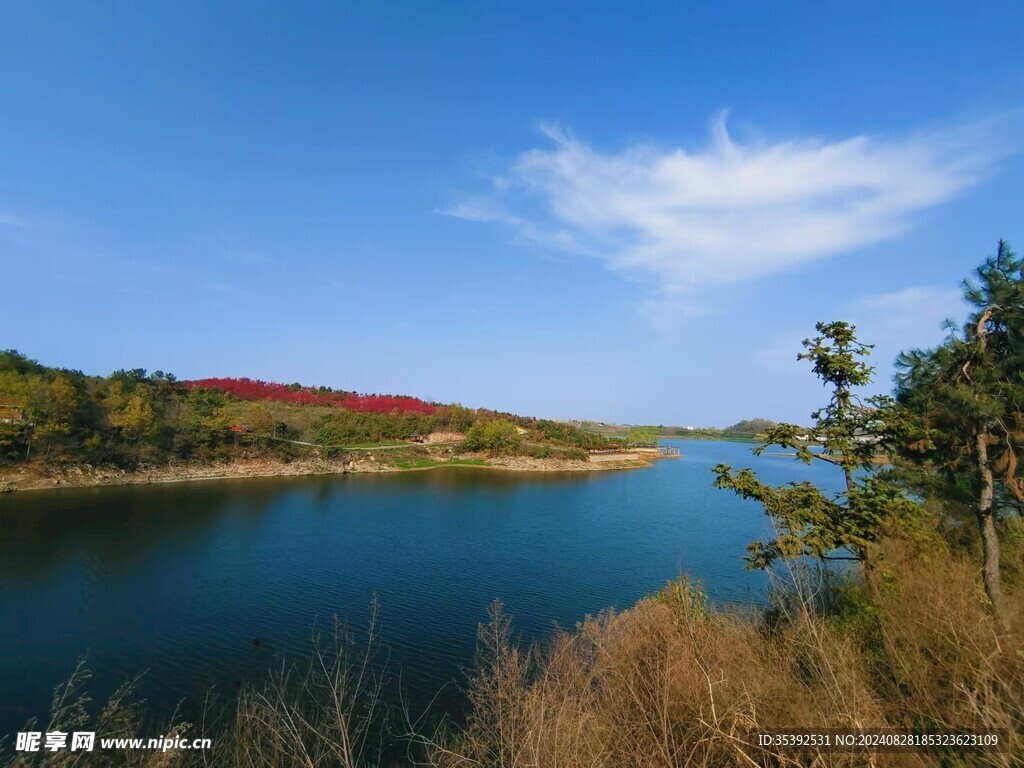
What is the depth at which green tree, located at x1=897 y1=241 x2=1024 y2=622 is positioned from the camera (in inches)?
216

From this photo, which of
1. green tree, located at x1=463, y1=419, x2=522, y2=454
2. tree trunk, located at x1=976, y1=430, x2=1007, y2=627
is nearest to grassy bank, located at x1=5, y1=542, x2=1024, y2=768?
tree trunk, located at x1=976, y1=430, x2=1007, y2=627

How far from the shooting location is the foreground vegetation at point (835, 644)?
3.04m

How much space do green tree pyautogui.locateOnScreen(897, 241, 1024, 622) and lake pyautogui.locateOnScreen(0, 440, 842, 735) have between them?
5.24 meters

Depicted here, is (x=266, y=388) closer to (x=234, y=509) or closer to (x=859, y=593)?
(x=234, y=509)

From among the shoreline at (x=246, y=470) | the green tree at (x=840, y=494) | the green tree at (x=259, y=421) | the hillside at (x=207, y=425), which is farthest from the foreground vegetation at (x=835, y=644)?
the green tree at (x=259, y=421)

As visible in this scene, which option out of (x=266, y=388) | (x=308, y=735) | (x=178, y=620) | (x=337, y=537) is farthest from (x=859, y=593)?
(x=266, y=388)

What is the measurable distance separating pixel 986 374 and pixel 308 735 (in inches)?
371

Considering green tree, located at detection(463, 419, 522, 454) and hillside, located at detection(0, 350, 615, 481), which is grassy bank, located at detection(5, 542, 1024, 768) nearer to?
hillside, located at detection(0, 350, 615, 481)

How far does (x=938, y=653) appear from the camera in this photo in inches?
137

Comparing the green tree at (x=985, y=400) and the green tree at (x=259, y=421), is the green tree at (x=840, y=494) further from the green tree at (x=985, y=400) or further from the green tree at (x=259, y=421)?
the green tree at (x=259, y=421)

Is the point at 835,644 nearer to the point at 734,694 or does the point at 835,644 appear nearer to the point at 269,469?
the point at 734,694

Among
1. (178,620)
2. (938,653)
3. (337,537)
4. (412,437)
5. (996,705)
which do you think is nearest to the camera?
(996,705)

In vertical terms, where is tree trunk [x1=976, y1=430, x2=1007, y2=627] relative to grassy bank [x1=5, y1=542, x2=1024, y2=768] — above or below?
above

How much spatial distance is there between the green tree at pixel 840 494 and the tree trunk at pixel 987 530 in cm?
70
